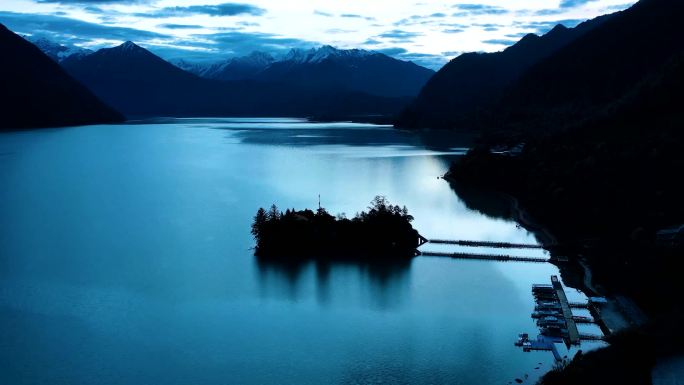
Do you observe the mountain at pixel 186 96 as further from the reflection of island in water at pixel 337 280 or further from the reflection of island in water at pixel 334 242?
the reflection of island in water at pixel 337 280

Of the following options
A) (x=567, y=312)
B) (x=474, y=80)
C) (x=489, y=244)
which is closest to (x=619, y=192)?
(x=489, y=244)

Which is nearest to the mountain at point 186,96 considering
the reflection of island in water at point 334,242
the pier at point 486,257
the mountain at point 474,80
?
the mountain at point 474,80

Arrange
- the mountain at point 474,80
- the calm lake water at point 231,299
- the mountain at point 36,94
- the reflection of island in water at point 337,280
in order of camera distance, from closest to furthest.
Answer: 1. the calm lake water at point 231,299
2. the reflection of island in water at point 337,280
3. the mountain at point 36,94
4. the mountain at point 474,80

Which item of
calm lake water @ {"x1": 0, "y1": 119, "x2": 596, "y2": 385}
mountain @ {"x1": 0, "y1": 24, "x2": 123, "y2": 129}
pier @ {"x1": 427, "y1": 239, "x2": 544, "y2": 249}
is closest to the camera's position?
calm lake water @ {"x1": 0, "y1": 119, "x2": 596, "y2": 385}

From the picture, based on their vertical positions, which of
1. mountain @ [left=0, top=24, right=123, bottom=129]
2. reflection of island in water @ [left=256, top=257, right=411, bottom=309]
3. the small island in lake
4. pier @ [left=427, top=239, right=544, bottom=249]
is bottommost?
reflection of island in water @ [left=256, top=257, right=411, bottom=309]

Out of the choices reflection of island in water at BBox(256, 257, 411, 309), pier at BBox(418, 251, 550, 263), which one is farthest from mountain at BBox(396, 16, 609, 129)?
reflection of island in water at BBox(256, 257, 411, 309)

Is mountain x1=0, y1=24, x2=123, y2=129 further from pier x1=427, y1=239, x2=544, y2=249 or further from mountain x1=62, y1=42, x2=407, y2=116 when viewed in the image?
pier x1=427, y1=239, x2=544, y2=249

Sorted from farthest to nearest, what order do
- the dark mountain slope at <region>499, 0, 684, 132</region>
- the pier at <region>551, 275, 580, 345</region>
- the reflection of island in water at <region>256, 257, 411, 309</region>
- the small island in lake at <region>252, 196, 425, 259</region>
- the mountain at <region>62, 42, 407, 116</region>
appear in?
1. the mountain at <region>62, 42, 407, 116</region>
2. the dark mountain slope at <region>499, 0, 684, 132</region>
3. the small island in lake at <region>252, 196, 425, 259</region>
4. the reflection of island in water at <region>256, 257, 411, 309</region>
5. the pier at <region>551, 275, 580, 345</region>
